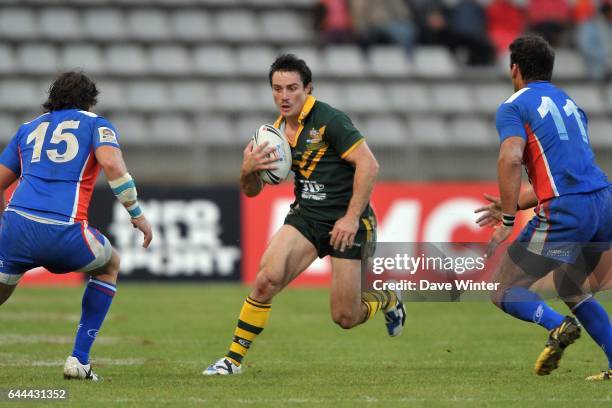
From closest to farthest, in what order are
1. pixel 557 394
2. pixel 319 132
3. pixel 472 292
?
pixel 557 394, pixel 472 292, pixel 319 132

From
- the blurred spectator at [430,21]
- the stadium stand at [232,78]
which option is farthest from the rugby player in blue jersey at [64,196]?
the blurred spectator at [430,21]

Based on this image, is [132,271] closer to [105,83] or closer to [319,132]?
[105,83]

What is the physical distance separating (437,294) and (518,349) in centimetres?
250

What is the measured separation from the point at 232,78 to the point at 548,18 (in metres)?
6.30

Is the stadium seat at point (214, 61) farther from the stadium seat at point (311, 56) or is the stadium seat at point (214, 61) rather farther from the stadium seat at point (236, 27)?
the stadium seat at point (311, 56)

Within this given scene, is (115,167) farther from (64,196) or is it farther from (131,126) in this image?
(131,126)

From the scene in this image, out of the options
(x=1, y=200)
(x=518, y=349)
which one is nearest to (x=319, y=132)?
(x=1, y=200)

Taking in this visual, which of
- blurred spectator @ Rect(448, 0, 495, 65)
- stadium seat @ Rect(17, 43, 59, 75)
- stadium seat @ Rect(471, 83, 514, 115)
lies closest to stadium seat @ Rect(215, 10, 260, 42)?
stadium seat @ Rect(17, 43, 59, 75)

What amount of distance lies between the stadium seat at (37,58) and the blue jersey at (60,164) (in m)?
12.2

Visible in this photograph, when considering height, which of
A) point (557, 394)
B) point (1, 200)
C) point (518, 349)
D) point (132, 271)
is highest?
point (1, 200)

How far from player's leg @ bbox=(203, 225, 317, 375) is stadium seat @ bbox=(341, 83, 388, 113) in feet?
39.7

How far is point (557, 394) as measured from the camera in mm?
7000

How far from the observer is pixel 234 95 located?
19.8m

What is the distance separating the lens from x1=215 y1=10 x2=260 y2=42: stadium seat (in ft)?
69.2
